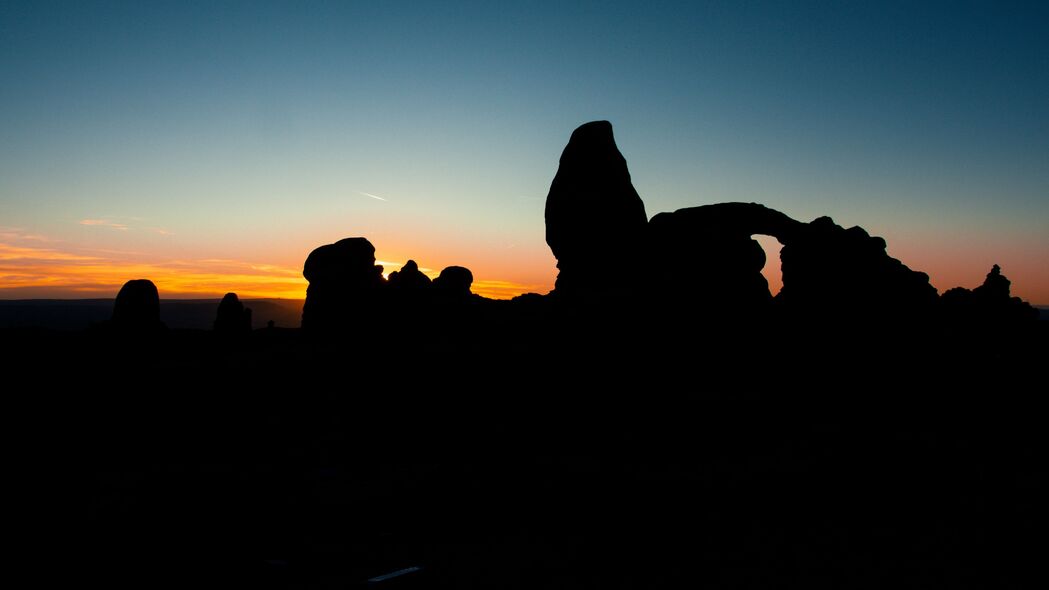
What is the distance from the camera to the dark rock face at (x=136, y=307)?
35.2m

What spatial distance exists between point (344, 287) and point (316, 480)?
2354 centimetres

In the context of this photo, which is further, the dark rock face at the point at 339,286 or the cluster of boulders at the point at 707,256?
the dark rock face at the point at 339,286

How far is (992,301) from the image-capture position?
107 ft

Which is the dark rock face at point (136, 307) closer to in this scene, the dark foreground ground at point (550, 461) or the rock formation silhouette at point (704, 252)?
the dark foreground ground at point (550, 461)

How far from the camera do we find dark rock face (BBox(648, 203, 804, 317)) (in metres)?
26.3

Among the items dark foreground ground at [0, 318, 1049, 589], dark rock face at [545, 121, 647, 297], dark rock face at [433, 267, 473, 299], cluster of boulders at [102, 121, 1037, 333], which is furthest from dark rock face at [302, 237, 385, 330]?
dark rock face at [545, 121, 647, 297]

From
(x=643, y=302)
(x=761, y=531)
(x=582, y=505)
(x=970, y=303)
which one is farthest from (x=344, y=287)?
(x=970, y=303)

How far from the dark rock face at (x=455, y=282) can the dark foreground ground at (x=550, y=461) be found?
16.4 metres

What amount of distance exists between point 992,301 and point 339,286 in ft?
125

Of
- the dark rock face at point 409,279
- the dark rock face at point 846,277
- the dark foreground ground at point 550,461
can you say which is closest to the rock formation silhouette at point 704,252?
the dark rock face at point 846,277

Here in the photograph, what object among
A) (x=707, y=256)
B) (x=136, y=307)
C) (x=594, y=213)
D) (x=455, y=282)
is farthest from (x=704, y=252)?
(x=136, y=307)

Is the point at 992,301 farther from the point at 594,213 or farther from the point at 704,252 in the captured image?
the point at 594,213

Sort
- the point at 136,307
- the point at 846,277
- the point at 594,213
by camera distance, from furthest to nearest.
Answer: the point at 136,307
the point at 594,213
the point at 846,277

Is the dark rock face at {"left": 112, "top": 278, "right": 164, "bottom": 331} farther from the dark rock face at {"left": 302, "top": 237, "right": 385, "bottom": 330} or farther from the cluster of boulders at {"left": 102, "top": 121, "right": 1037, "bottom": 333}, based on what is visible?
the cluster of boulders at {"left": 102, "top": 121, "right": 1037, "bottom": 333}
